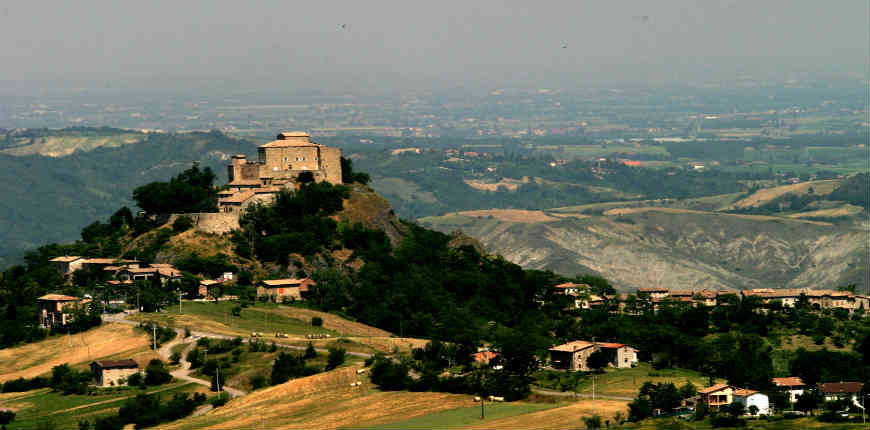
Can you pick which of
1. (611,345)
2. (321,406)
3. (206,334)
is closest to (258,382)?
(321,406)

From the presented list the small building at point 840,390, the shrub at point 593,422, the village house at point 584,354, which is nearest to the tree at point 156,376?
the village house at point 584,354

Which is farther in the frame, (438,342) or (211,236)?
(211,236)

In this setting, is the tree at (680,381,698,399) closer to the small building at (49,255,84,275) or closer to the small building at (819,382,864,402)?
the small building at (819,382,864,402)

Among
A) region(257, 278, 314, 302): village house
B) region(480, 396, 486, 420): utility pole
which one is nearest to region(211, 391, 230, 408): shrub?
region(480, 396, 486, 420): utility pole

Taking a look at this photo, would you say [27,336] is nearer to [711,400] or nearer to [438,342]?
[438,342]

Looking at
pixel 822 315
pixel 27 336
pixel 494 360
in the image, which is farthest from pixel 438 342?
pixel 822 315
